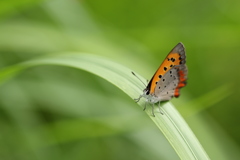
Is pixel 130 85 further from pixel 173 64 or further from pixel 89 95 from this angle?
pixel 89 95

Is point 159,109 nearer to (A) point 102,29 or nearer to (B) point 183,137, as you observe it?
(B) point 183,137

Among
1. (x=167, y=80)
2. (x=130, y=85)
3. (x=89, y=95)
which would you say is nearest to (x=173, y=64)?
(x=167, y=80)

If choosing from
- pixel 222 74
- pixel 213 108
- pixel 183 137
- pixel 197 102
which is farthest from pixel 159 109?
pixel 222 74

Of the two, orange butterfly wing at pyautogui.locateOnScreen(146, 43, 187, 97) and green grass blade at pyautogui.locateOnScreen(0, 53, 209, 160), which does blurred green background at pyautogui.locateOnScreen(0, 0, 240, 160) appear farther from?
orange butterfly wing at pyautogui.locateOnScreen(146, 43, 187, 97)

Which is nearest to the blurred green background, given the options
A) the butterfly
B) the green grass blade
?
the green grass blade

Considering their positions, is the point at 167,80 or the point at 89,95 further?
the point at 89,95

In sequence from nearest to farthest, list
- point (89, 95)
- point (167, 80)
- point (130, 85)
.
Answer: point (130, 85), point (167, 80), point (89, 95)

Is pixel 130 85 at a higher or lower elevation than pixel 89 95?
lower
